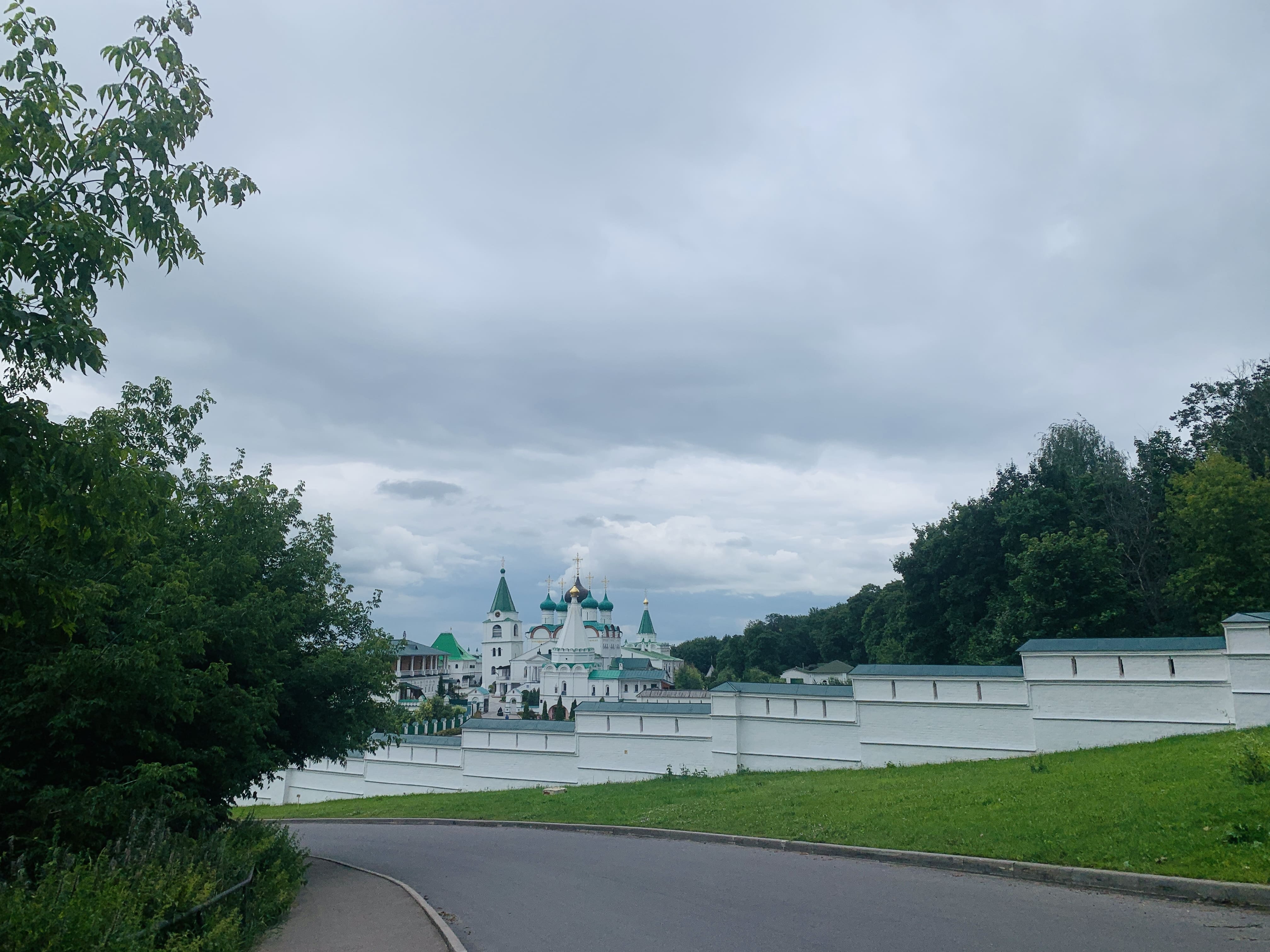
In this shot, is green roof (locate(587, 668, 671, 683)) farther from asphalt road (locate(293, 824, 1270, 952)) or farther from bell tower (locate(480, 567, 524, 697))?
asphalt road (locate(293, 824, 1270, 952))

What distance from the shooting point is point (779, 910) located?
31.8 ft

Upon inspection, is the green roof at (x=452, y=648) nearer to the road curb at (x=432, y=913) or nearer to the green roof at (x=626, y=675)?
the green roof at (x=626, y=675)

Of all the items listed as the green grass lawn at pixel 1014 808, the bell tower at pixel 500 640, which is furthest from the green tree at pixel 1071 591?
the bell tower at pixel 500 640

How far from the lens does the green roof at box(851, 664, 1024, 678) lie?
22.6 metres

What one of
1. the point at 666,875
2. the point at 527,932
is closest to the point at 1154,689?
the point at 666,875

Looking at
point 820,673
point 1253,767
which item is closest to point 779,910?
point 1253,767

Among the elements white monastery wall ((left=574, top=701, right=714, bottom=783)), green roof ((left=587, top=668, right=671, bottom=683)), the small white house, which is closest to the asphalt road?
white monastery wall ((left=574, top=701, right=714, bottom=783))

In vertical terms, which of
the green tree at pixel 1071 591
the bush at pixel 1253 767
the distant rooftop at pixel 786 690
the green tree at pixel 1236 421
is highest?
the green tree at pixel 1236 421

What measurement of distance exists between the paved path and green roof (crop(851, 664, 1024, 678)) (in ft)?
50.1

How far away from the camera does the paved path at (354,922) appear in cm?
903

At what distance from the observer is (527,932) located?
31.3 ft

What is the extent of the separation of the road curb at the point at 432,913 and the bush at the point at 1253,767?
10.7 meters

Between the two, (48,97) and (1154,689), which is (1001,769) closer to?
(1154,689)

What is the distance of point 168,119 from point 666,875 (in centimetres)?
1115
